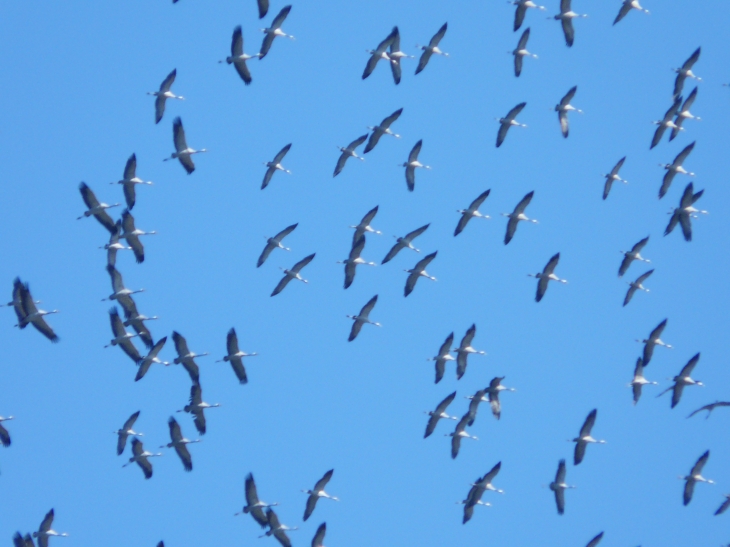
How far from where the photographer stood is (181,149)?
3519 centimetres

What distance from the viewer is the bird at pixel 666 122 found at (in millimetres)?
37406

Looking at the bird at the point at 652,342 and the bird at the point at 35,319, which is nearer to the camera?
the bird at the point at 35,319

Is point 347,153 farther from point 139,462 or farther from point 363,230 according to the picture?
point 139,462

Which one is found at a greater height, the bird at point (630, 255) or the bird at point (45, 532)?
the bird at point (630, 255)

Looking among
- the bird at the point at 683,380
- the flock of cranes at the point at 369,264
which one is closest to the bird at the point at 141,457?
the flock of cranes at the point at 369,264

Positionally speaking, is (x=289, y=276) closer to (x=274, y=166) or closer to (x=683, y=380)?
(x=274, y=166)

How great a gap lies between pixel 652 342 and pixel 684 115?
6.47 m

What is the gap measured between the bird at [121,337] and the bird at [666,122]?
50.5 feet

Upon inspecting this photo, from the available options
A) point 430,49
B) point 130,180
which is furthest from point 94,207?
point 430,49

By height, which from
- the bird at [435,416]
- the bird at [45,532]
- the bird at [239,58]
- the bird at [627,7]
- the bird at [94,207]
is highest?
the bird at [627,7]

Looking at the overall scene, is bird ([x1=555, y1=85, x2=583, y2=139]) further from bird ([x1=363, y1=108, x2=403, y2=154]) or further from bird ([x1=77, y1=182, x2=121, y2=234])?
bird ([x1=77, y1=182, x2=121, y2=234])

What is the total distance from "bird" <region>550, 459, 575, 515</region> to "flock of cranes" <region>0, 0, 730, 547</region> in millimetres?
27

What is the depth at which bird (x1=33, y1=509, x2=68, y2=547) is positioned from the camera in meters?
33.0

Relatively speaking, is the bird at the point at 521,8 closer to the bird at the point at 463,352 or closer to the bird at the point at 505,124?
the bird at the point at 505,124
